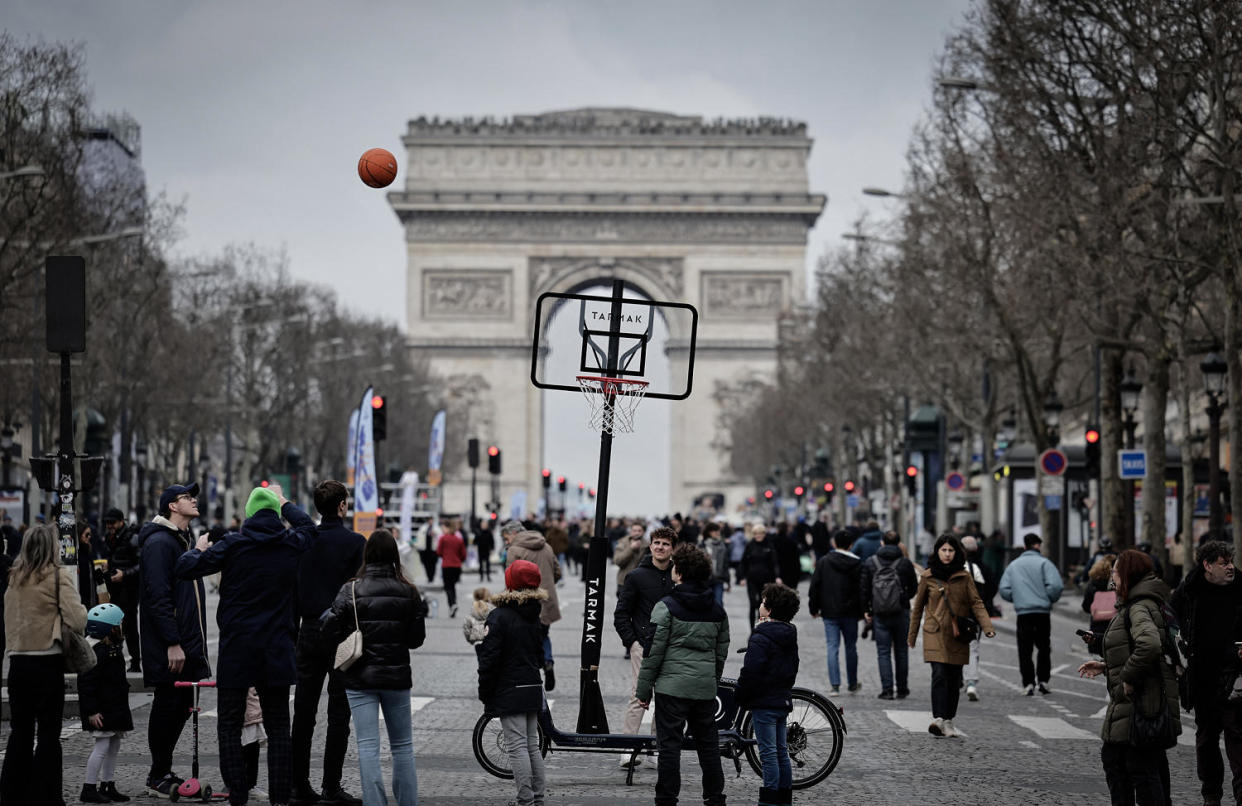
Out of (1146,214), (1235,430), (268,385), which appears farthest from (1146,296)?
(268,385)

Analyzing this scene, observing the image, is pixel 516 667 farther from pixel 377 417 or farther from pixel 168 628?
pixel 377 417

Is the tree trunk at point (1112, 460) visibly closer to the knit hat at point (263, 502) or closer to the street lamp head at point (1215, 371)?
the street lamp head at point (1215, 371)

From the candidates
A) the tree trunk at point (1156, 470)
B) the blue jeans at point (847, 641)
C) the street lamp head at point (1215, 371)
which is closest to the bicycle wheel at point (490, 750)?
the blue jeans at point (847, 641)

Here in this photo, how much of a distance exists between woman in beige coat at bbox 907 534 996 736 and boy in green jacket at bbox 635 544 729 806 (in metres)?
5.48

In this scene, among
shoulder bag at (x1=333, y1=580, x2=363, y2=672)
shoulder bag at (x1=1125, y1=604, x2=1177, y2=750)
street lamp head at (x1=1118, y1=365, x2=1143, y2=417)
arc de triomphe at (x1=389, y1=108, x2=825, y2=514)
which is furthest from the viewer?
arc de triomphe at (x1=389, y1=108, x2=825, y2=514)

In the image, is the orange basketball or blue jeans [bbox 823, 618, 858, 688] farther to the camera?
blue jeans [bbox 823, 618, 858, 688]

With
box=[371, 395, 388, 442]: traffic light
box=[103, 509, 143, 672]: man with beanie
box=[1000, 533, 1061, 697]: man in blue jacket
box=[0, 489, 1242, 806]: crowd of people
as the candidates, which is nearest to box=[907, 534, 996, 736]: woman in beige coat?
box=[1000, 533, 1061, 697]: man in blue jacket

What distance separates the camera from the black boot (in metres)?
12.4

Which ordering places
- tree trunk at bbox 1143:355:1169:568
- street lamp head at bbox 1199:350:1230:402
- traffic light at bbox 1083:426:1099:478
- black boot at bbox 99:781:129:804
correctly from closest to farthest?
black boot at bbox 99:781:129:804 < street lamp head at bbox 1199:350:1230:402 < tree trunk at bbox 1143:355:1169:568 < traffic light at bbox 1083:426:1099:478

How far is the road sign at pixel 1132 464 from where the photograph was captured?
1325 inches

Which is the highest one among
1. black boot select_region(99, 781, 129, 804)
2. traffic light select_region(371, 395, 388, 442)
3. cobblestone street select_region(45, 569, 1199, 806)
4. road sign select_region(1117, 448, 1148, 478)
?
traffic light select_region(371, 395, 388, 442)

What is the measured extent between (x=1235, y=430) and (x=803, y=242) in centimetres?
7723

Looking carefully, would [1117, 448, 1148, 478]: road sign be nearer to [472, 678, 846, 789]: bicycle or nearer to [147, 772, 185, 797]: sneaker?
[472, 678, 846, 789]: bicycle

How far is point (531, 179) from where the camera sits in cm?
10481
